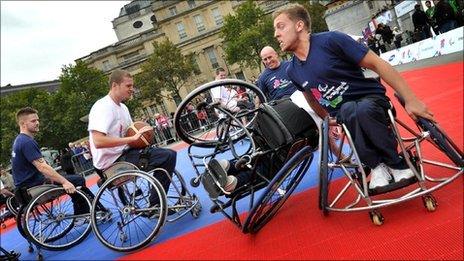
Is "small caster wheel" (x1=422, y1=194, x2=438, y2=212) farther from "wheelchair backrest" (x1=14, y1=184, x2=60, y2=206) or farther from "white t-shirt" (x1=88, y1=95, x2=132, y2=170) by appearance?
"wheelchair backrest" (x1=14, y1=184, x2=60, y2=206)

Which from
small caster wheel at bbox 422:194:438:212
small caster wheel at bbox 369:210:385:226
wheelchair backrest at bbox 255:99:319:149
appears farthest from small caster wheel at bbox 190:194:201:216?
small caster wheel at bbox 422:194:438:212

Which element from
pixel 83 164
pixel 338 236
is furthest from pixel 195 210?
pixel 83 164

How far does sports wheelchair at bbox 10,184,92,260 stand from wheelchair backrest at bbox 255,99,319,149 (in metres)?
2.52

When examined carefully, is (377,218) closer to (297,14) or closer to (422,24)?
(297,14)

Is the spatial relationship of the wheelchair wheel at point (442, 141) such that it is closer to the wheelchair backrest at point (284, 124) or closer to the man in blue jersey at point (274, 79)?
the wheelchair backrest at point (284, 124)

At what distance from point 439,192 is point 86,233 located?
169 inches

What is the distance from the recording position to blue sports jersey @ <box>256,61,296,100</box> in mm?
5238

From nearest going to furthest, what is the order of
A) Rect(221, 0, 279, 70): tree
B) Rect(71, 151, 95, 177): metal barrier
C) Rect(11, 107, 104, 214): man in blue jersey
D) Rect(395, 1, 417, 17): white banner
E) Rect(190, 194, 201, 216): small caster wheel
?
Rect(190, 194, 201, 216): small caster wheel
Rect(11, 107, 104, 214): man in blue jersey
Rect(71, 151, 95, 177): metal barrier
Rect(395, 1, 417, 17): white banner
Rect(221, 0, 279, 70): tree

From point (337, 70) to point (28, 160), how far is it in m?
4.23

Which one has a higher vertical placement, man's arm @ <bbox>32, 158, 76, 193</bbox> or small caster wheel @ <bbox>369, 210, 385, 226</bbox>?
man's arm @ <bbox>32, 158, 76, 193</bbox>

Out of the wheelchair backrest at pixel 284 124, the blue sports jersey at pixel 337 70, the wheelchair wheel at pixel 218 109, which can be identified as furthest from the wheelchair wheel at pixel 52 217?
the blue sports jersey at pixel 337 70

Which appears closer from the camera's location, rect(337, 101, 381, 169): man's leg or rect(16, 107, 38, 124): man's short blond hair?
rect(337, 101, 381, 169): man's leg

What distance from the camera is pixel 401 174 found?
8.68 feet

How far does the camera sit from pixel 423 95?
6527 mm
